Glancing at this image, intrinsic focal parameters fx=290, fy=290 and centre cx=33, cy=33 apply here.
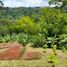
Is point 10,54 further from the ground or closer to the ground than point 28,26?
further from the ground

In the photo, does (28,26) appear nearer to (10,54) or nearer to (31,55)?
(10,54)

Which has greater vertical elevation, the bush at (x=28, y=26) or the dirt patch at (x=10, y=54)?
the dirt patch at (x=10, y=54)

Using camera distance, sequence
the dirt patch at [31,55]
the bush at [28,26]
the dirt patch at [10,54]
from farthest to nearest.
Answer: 1. the bush at [28,26]
2. the dirt patch at [10,54]
3. the dirt patch at [31,55]

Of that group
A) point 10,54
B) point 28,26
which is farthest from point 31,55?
point 28,26

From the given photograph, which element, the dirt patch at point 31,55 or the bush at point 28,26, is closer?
the dirt patch at point 31,55

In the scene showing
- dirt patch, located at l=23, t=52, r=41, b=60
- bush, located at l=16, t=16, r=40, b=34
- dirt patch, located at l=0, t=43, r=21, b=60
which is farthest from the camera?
bush, located at l=16, t=16, r=40, b=34

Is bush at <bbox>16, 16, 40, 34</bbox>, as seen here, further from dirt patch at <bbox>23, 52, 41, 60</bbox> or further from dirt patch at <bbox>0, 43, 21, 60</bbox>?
dirt patch at <bbox>23, 52, 41, 60</bbox>

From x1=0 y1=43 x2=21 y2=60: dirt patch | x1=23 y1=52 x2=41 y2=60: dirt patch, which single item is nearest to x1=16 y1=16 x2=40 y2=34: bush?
x1=0 y1=43 x2=21 y2=60: dirt patch

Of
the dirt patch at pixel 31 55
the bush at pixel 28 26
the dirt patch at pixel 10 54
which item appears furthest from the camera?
the bush at pixel 28 26

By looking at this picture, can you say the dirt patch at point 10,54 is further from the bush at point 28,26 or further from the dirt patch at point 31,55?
the bush at point 28,26

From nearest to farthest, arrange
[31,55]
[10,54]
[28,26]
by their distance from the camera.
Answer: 1. [31,55]
2. [10,54]
3. [28,26]

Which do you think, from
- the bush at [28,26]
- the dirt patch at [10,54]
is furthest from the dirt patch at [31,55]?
the bush at [28,26]

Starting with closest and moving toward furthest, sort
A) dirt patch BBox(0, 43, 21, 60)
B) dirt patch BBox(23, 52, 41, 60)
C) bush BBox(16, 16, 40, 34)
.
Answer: dirt patch BBox(23, 52, 41, 60) → dirt patch BBox(0, 43, 21, 60) → bush BBox(16, 16, 40, 34)

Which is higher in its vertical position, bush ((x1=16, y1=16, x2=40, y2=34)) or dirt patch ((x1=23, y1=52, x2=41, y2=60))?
dirt patch ((x1=23, y1=52, x2=41, y2=60))
